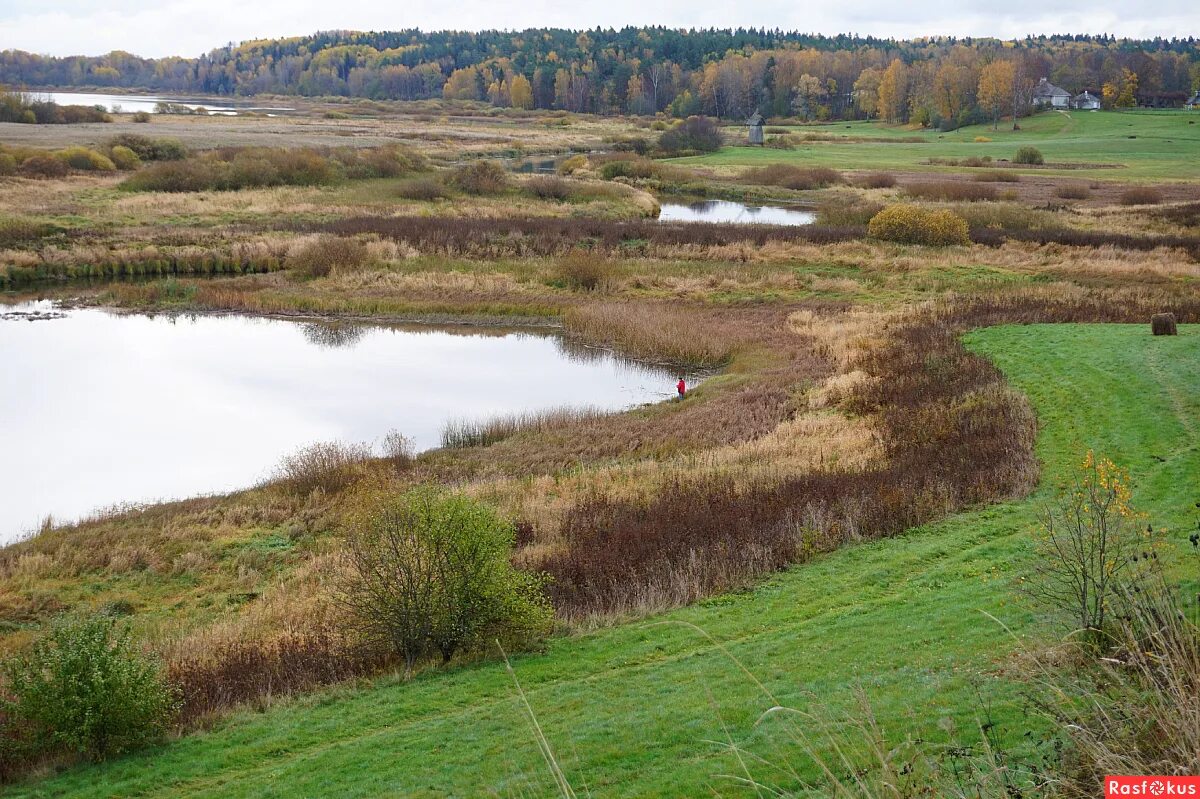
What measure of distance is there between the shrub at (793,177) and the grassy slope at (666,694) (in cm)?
6788

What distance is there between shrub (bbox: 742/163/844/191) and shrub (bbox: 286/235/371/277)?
146ft

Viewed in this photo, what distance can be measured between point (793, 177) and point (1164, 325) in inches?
2367

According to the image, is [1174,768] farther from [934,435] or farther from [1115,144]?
[1115,144]

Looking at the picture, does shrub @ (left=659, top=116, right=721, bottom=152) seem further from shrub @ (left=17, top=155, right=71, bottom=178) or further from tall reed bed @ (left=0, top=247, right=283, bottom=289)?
tall reed bed @ (left=0, top=247, right=283, bottom=289)

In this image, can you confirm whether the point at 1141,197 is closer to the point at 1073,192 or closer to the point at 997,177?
the point at 1073,192

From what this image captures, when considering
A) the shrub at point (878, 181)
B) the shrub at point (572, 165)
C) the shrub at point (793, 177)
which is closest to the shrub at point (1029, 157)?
the shrub at point (878, 181)

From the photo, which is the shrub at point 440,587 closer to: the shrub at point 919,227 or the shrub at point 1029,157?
the shrub at point 919,227

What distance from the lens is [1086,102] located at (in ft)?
456

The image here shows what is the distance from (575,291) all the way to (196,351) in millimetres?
15407

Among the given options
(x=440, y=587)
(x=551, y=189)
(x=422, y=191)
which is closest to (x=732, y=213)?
(x=551, y=189)

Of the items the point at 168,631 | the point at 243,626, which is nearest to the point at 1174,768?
the point at 243,626

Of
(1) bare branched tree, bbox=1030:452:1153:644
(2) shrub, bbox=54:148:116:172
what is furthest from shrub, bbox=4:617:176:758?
(2) shrub, bbox=54:148:116:172

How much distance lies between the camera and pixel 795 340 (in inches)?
1283

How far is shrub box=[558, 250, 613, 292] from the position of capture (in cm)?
4194
